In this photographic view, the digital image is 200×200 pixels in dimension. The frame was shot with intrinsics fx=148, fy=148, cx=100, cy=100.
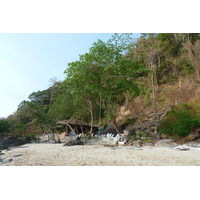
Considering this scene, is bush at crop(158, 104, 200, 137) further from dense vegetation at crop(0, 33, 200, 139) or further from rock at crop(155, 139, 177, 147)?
rock at crop(155, 139, 177, 147)

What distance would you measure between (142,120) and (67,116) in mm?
5630

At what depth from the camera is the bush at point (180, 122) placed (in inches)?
206

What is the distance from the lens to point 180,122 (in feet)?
18.3

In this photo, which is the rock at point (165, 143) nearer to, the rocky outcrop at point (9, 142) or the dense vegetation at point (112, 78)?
the dense vegetation at point (112, 78)

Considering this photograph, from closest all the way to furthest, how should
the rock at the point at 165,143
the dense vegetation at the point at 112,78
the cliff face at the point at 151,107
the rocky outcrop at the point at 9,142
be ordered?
the rock at the point at 165,143 → the dense vegetation at the point at 112,78 → the cliff face at the point at 151,107 → the rocky outcrop at the point at 9,142

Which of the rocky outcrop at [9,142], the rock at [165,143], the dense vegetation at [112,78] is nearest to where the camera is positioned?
the rock at [165,143]

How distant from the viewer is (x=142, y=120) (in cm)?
795

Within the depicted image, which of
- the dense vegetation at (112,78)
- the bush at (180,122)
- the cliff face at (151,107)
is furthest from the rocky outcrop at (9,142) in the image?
the bush at (180,122)

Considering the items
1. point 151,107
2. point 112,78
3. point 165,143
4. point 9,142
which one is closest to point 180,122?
point 165,143

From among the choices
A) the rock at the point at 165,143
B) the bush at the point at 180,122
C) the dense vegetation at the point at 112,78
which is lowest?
the rock at the point at 165,143

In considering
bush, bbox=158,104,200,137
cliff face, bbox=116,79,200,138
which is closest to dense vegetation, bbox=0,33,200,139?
bush, bbox=158,104,200,137

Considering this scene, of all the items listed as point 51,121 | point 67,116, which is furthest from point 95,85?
point 67,116
